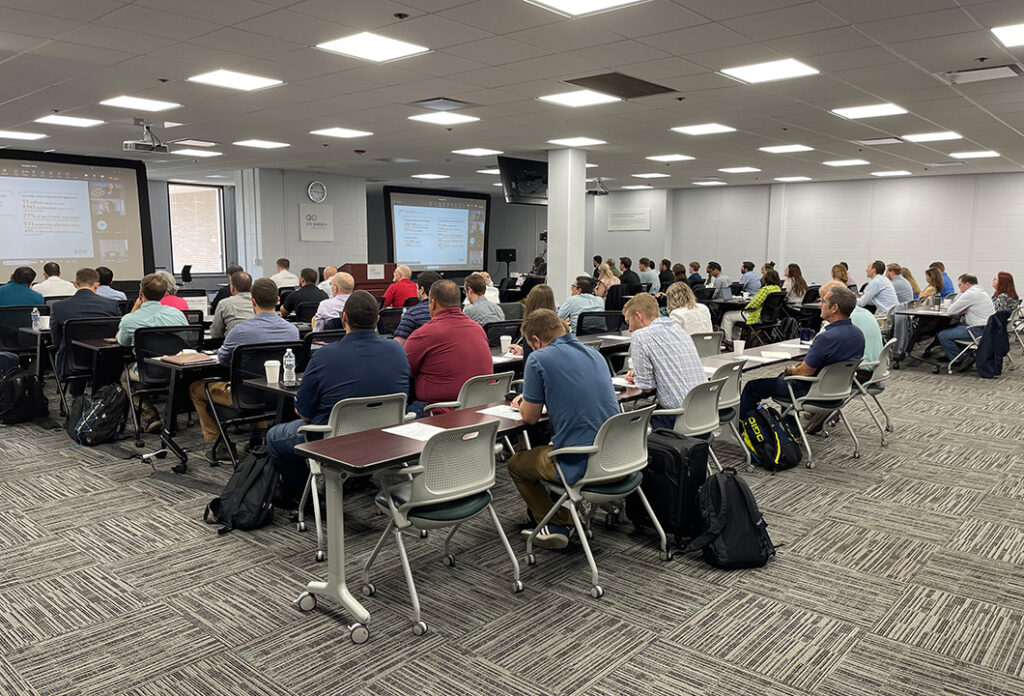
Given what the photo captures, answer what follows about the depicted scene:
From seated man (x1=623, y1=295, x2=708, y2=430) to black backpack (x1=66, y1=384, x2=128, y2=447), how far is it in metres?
4.26

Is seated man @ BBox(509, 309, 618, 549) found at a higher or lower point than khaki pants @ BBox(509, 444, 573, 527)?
higher

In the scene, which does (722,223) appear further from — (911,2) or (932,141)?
(911,2)

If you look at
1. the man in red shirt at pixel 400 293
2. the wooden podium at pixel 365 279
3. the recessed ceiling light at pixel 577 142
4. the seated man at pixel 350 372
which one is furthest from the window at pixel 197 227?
the seated man at pixel 350 372

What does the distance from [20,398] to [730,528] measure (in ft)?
20.7

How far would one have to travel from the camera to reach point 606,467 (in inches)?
135

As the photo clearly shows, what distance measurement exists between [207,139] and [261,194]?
12.7 feet

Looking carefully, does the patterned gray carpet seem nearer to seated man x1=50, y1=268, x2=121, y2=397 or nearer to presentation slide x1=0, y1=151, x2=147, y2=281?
seated man x1=50, y1=268, x2=121, y2=397

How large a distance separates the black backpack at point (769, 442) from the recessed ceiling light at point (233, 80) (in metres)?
5.17

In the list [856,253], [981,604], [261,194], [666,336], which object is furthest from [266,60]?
[856,253]

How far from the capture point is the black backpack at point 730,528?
3695 mm

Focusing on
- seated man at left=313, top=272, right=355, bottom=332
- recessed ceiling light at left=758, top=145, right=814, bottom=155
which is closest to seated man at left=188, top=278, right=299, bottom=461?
seated man at left=313, top=272, right=355, bottom=332

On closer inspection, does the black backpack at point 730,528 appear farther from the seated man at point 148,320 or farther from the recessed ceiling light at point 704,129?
the recessed ceiling light at point 704,129

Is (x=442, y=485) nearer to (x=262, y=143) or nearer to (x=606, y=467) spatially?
(x=606, y=467)

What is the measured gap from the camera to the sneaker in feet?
12.6
